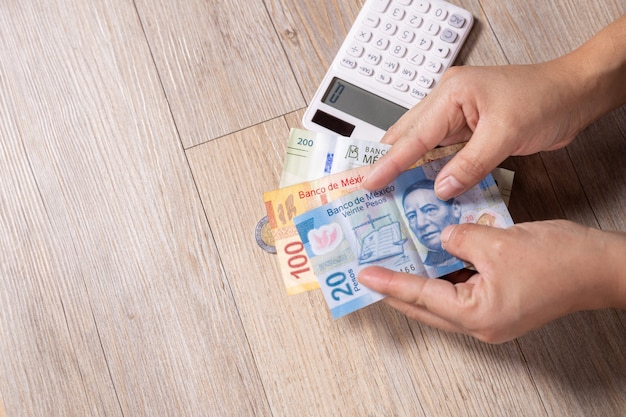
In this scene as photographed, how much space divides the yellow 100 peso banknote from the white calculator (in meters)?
0.07

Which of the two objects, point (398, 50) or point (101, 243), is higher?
point (398, 50)

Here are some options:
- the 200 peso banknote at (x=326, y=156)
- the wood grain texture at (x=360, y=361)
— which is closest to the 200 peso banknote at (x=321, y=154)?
the 200 peso banknote at (x=326, y=156)

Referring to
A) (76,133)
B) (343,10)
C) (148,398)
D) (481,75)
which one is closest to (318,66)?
(343,10)

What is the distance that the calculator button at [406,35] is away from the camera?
2.32 feet

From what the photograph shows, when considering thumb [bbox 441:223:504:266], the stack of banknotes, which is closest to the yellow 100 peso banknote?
the stack of banknotes

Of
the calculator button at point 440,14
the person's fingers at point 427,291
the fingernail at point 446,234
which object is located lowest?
the person's fingers at point 427,291

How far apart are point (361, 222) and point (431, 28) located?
27 cm

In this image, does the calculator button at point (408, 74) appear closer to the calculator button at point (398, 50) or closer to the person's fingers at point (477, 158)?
the calculator button at point (398, 50)

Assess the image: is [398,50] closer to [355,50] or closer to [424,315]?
[355,50]

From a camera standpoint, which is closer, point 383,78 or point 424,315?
point 424,315

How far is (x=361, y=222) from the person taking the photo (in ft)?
2.06

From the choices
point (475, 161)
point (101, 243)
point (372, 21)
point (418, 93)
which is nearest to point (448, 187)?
point (475, 161)

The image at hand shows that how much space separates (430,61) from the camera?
0.70 m

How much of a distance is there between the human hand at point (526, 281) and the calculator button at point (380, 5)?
0.32 meters
